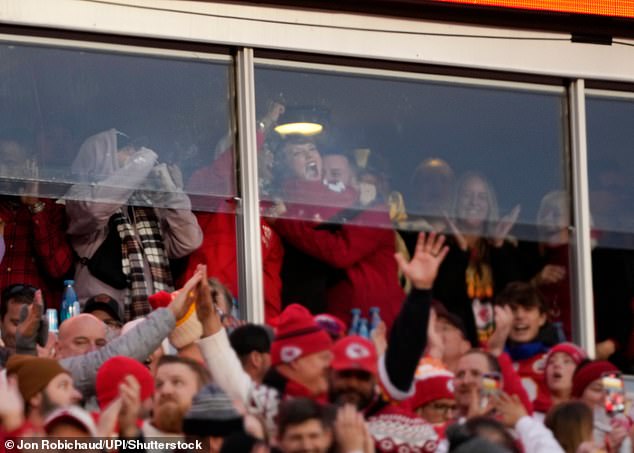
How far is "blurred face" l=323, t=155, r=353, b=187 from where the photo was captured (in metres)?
9.41

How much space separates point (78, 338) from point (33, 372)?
582 mm

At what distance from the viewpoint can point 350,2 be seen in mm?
9609

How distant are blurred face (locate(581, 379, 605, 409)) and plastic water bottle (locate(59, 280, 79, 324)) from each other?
218 cm

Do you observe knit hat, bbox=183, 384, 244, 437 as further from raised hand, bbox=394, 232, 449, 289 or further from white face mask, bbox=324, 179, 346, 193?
white face mask, bbox=324, 179, 346, 193

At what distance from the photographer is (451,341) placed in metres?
9.23

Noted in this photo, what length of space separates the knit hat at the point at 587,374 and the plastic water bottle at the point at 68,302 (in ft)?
7.01

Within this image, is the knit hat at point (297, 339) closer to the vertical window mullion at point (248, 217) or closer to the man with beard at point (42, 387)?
the vertical window mullion at point (248, 217)

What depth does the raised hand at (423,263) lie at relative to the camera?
874 cm

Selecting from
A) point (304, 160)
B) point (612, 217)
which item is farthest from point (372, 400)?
point (612, 217)

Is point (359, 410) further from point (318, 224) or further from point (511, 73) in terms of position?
point (511, 73)

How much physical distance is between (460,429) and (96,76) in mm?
2179

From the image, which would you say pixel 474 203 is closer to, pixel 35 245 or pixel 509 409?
pixel 509 409

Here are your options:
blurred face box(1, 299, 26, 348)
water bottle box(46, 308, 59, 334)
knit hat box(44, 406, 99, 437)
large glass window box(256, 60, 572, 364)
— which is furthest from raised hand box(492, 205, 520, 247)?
knit hat box(44, 406, 99, 437)

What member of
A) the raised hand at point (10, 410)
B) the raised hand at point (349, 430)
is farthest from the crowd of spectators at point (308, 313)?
the raised hand at point (10, 410)
